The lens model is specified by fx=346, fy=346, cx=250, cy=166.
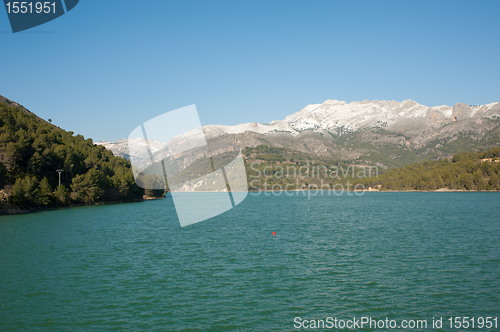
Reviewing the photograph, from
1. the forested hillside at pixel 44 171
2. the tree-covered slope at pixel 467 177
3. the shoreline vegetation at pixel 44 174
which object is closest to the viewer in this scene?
the shoreline vegetation at pixel 44 174

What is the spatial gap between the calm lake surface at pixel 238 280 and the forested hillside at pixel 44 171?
40.0 metres

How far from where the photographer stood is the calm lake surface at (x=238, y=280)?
1659 cm

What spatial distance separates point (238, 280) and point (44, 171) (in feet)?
265

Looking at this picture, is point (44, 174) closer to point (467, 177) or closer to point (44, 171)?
point (44, 171)

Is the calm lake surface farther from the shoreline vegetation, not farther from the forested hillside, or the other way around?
the forested hillside

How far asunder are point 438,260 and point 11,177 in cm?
7930

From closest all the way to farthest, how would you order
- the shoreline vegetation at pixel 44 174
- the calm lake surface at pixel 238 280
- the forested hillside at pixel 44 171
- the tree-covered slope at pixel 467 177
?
1. the calm lake surface at pixel 238 280
2. the shoreline vegetation at pixel 44 174
3. the forested hillside at pixel 44 171
4. the tree-covered slope at pixel 467 177

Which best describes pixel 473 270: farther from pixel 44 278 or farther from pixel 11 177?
pixel 11 177

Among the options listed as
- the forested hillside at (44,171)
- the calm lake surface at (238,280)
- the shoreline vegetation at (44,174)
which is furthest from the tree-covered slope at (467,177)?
the forested hillside at (44,171)

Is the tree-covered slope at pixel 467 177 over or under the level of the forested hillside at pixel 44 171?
under

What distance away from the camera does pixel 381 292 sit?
1958cm

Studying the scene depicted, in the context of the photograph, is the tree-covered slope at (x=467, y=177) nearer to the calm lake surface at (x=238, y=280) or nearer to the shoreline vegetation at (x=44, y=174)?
the calm lake surface at (x=238, y=280)

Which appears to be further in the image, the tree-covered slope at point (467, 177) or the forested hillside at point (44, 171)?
the tree-covered slope at point (467, 177)

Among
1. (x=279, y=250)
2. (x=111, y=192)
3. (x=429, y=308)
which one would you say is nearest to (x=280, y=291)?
(x=429, y=308)
